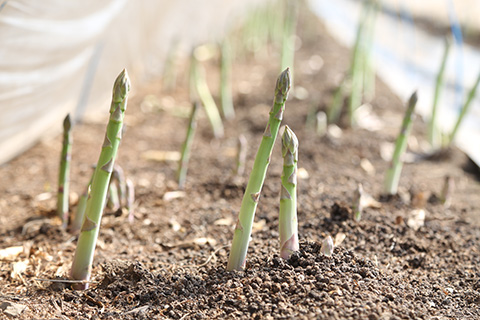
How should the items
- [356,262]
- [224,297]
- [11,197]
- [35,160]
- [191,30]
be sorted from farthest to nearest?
[191,30], [35,160], [11,197], [356,262], [224,297]

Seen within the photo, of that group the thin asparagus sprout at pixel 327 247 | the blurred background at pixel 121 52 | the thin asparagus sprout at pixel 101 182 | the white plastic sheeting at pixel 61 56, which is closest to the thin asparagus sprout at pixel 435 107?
the blurred background at pixel 121 52

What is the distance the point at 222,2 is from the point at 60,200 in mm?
6130

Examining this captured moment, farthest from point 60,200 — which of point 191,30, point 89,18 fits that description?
point 191,30

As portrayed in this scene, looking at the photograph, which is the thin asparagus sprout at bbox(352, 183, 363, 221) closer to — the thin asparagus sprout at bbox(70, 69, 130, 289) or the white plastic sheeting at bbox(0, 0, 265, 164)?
the thin asparagus sprout at bbox(70, 69, 130, 289)

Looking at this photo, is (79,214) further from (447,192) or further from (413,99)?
(447,192)

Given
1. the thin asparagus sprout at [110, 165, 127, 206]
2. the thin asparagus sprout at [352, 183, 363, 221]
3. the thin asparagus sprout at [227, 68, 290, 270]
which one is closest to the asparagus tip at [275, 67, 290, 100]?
the thin asparagus sprout at [227, 68, 290, 270]

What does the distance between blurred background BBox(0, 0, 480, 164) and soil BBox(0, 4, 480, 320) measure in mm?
275

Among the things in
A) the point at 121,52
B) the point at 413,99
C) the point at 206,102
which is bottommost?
the point at 206,102

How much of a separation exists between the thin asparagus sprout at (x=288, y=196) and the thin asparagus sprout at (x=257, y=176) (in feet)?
0.14

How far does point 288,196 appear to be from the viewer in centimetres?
146

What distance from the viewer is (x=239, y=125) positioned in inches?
144

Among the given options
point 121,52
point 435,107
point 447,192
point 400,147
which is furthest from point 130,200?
point 121,52

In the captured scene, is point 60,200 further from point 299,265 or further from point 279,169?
point 279,169

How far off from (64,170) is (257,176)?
0.79 meters
